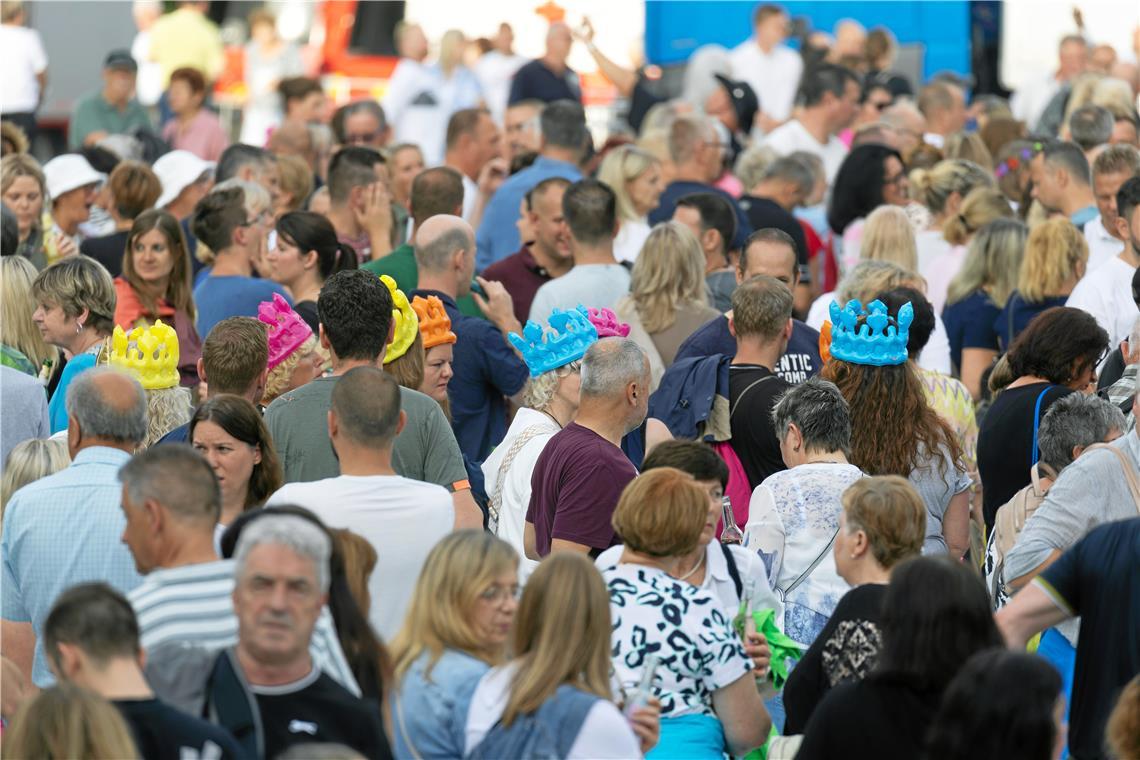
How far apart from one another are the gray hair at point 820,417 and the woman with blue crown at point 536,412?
85 cm

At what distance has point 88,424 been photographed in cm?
532

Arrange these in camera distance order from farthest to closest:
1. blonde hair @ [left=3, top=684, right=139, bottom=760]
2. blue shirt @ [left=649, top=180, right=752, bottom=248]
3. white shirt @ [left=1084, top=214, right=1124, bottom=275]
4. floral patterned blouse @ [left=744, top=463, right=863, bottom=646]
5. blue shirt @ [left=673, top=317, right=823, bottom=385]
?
blue shirt @ [left=649, top=180, right=752, bottom=248]
white shirt @ [left=1084, top=214, right=1124, bottom=275]
blue shirt @ [left=673, top=317, right=823, bottom=385]
floral patterned blouse @ [left=744, top=463, right=863, bottom=646]
blonde hair @ [left=3, top=684, right=139, bottom=760]

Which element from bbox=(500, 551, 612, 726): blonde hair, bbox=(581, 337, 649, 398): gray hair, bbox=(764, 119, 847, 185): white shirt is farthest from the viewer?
bbox=(764, 119, 847, 185): white shirt

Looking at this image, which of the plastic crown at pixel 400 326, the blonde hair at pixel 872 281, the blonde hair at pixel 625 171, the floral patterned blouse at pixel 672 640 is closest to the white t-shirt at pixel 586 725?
the floral patterned blouse at pixel 672 640

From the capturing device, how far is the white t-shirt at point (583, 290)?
332 inches

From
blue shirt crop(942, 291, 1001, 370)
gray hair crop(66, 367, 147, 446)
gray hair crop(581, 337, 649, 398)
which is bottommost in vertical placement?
blue shirt crop(942, 291, 1001, 370)

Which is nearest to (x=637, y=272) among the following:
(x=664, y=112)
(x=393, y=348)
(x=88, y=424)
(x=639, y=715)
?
(x=393, y=348)

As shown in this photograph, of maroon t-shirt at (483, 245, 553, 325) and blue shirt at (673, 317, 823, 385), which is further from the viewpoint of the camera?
maroon t-shirt at (483, 245, 553, 325)

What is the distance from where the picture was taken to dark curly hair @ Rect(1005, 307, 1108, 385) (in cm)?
673

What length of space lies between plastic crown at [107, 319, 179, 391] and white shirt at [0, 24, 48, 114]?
9.43 m

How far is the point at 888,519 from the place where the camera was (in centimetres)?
504

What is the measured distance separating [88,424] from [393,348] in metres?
1.74

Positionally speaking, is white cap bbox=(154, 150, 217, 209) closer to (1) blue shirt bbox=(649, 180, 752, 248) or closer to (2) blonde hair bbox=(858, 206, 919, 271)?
(1) blue shirt bbox=(649, 180, 752, 248)

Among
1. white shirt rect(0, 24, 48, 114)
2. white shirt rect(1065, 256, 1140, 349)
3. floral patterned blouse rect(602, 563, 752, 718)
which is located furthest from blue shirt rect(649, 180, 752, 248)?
white shirt rect(0, 24, 48, 114)
